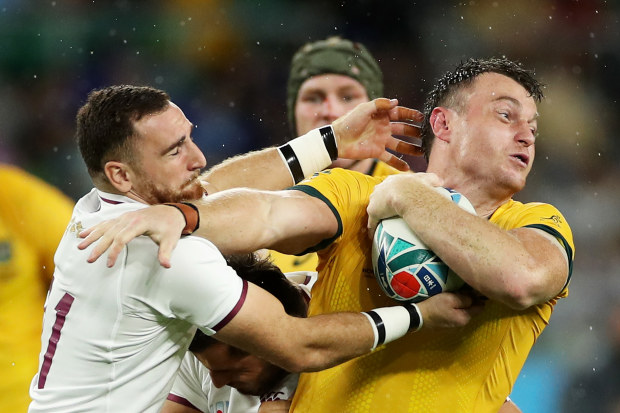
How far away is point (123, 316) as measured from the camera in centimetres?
268

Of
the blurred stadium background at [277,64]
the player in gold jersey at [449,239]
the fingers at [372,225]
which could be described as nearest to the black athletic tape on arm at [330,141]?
the player in gold jersey at [449,239]

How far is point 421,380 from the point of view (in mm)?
2932

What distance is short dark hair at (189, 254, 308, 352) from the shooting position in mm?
3297

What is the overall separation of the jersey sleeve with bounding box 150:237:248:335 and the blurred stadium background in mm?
4481

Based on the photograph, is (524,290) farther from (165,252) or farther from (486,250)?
(165,252)

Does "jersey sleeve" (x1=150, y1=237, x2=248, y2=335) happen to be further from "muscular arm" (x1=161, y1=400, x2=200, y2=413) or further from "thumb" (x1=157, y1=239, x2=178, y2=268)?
"muscular arm" (x1=161, y1=400, x2=200, y2=413)

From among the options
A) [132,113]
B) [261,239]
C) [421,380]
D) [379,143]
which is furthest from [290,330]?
[379,143]

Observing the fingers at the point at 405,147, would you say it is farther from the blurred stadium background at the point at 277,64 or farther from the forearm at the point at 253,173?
the blurred stadium background at the point at 277,64

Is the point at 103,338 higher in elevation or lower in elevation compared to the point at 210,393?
higher

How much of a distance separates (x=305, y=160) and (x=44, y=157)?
3.93 meters

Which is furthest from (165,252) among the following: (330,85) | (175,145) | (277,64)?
(277,64)

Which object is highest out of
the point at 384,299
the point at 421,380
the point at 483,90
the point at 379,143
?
the point at 483,90

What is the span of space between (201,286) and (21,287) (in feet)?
10.6

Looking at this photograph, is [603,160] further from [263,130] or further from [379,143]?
[379,143]
